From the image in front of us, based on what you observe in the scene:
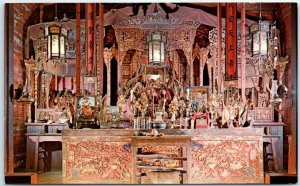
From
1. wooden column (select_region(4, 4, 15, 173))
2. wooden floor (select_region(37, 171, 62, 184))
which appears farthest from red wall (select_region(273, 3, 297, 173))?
wooden column (select_region(4, 4, 15, 173))

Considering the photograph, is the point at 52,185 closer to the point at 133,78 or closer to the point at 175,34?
the point at 133,78

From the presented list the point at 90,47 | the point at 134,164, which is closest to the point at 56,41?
the point at 90,47

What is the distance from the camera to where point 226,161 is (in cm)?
383

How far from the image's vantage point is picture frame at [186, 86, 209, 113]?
12.5 ft

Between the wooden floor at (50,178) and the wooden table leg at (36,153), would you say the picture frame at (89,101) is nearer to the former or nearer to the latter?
the wooden table leg at (36,153)

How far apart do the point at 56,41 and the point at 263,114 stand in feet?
4.73

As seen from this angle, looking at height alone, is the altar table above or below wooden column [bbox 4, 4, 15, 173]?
below

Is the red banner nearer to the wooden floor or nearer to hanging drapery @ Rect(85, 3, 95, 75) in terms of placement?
hanging drapery @ Rect(85, 3, 95, 75)

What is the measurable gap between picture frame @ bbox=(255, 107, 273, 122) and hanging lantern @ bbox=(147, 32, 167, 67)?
69 centimetres

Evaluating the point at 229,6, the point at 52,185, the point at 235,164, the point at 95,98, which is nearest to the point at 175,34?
the point at 229,6

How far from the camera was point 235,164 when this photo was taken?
3.82 metres

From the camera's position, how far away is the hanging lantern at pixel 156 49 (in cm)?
380

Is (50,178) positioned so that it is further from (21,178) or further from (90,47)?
(90,47)

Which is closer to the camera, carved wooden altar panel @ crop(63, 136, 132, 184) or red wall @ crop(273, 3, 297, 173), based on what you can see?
red wall @ crop(273, 3, 297, 173)
